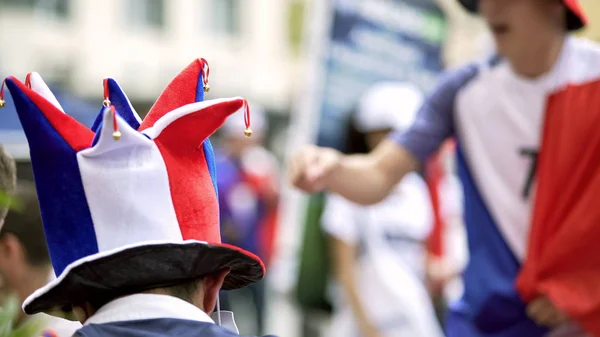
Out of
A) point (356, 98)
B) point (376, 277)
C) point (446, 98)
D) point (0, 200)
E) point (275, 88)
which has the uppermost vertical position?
point (0, 200)

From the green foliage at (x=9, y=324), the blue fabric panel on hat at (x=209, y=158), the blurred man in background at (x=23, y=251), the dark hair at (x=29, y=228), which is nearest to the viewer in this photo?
the green foliage at (x=9, y=324)

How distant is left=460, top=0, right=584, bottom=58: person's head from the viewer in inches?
126

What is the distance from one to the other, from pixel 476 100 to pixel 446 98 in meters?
0.11

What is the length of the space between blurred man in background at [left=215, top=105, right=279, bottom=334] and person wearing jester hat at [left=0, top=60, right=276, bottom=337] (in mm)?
4663

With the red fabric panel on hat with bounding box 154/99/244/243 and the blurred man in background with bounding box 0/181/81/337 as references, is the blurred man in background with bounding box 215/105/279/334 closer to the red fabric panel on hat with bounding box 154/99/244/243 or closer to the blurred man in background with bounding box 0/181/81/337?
the blurred man in background with bounding box 0/181/81/337

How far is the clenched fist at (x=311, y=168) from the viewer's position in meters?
3.15

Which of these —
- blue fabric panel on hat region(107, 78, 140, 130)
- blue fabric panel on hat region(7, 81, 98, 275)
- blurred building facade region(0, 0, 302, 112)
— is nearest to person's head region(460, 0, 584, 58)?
blue fabric panel on hat region(107, 78, 140, 130)

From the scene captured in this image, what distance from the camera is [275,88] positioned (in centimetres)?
2273

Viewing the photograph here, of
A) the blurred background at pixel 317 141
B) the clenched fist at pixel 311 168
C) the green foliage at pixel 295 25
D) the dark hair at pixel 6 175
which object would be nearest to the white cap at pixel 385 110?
the blurred background at pixel 317 141

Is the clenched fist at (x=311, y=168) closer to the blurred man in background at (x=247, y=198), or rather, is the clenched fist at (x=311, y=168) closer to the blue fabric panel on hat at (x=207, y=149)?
the blue fabric panel on hat at (x=207, y=149)

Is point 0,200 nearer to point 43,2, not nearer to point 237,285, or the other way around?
point 237,285

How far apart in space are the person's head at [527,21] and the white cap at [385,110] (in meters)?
1.66

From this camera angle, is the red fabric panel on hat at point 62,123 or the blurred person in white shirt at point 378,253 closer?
the red fabric panel on hat at point 62,123

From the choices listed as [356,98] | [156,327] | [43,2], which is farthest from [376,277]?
[43,2]
